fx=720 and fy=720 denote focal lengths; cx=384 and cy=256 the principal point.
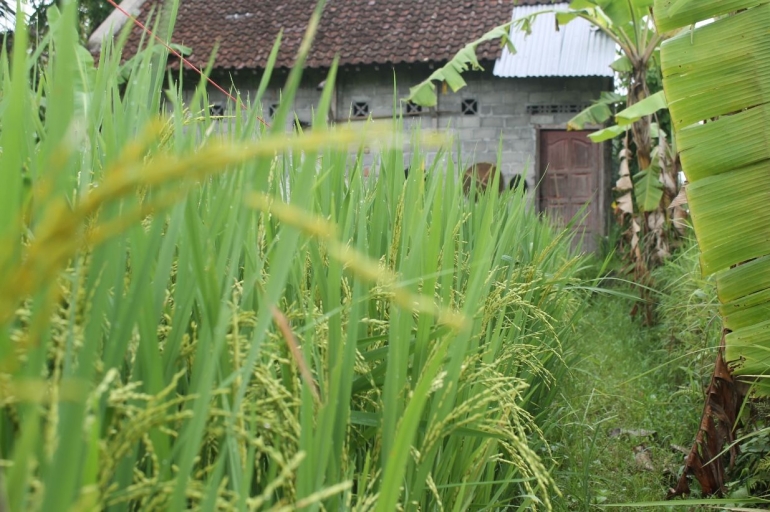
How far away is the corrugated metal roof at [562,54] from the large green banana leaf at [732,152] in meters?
8.63

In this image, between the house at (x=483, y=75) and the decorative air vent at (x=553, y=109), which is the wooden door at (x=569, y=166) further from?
the decorative air vent at (x=553, y=109)

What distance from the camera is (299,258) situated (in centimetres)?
113

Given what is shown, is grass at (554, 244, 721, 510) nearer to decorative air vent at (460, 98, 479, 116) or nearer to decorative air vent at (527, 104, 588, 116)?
decorative air vent at (527, 104, 588, 116)

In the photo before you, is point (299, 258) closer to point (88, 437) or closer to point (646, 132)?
point (88, 437)

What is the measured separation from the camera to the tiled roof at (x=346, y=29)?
11.6 meters

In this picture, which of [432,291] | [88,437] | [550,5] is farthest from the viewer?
[550,5]

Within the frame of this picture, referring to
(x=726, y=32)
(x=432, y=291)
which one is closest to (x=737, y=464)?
(x=726, y=32)

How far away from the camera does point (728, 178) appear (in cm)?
243

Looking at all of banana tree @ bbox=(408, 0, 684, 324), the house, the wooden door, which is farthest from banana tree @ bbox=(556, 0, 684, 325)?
the wooden door

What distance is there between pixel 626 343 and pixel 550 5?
8314mm

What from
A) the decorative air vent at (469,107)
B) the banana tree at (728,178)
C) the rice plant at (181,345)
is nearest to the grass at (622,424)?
the banana tree at (728,178)

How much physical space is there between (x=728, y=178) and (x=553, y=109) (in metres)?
9.48

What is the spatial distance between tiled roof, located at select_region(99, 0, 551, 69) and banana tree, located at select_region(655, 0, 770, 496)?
29.1 ft

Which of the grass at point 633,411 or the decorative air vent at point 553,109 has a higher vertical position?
the decorative air vent at point 553,109
